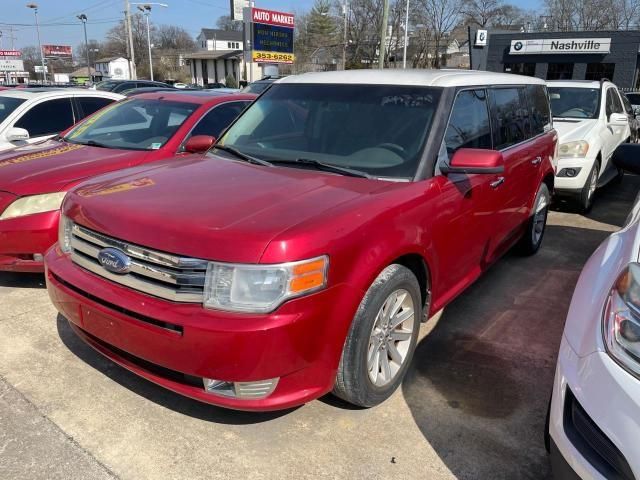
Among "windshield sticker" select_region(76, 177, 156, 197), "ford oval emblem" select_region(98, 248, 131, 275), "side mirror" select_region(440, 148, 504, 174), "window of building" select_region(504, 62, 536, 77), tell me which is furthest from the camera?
"window of building" select_region(504, 62, 536, 77)

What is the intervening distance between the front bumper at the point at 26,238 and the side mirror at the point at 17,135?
2.28m

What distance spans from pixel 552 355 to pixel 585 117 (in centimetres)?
544

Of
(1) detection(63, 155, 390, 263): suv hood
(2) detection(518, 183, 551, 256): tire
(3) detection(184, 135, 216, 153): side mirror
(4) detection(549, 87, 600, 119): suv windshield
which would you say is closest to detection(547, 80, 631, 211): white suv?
(4) detection(549, 87, 600, 119): suv windshield

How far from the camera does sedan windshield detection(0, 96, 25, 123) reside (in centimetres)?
642

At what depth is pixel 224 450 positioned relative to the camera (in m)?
2.57

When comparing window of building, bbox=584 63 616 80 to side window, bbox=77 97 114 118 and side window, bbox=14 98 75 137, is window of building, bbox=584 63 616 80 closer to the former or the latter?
side window, bbox=77 97 114 118

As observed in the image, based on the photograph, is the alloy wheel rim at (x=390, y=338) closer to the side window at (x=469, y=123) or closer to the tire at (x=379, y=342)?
the tire at (x=379, y=342)

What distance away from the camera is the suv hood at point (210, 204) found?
89.9 inches

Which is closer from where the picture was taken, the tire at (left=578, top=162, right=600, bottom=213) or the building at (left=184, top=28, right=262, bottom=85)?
the tire at (left=578, top=162, right=600, bottom=213)

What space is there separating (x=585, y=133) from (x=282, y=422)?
6.15m

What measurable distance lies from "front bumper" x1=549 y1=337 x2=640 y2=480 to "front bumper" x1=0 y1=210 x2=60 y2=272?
3.61 metres

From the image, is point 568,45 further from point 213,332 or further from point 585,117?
point 213,332

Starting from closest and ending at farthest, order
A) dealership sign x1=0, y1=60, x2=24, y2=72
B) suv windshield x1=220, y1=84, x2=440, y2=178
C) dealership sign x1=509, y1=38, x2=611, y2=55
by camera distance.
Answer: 1. suv windshield x1=220, y1=84, x2=440, y2=178
2. dealership sign x1=509, y1=38, x2=611, y2=55
3. dealership sign x1=0, y1=60, x2=24, y2=72

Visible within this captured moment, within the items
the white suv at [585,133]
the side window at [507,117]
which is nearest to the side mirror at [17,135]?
the side window at [507,117]
